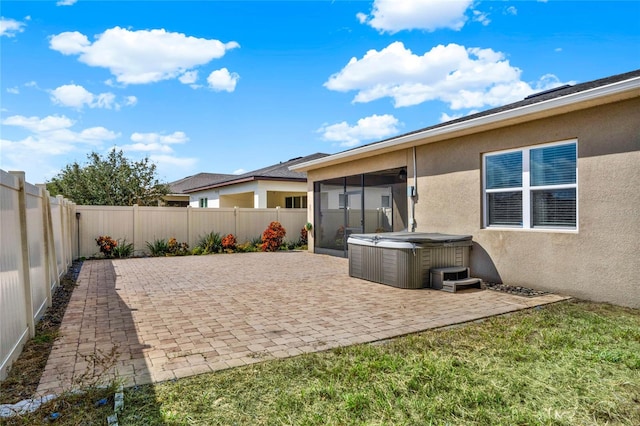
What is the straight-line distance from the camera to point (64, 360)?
3.55 meters

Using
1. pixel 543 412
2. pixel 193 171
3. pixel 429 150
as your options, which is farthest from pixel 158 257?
pixel 193 171

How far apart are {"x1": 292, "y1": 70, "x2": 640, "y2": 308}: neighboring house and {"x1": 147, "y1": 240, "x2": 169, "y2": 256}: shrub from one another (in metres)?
8.18

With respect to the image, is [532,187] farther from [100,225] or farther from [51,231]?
[100,225]

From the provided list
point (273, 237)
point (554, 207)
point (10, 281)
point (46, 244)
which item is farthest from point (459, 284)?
point (273, 237)

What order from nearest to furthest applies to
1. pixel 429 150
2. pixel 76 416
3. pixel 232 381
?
pixel 76 416 → pixel 232 381 → pixel 429 150

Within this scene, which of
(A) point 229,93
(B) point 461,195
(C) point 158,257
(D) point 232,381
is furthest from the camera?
(A) point 229,93

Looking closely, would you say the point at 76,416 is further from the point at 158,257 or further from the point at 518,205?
the point at 158,257

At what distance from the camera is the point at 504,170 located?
6945mm

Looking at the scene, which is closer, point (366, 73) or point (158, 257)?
point (158, 257)

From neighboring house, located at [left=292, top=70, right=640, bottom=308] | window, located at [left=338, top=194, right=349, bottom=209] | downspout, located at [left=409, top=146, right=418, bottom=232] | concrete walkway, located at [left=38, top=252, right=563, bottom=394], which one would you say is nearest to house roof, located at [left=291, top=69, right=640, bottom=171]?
neighboring house, located at [left=292, top=70, right=640, bottom=308]

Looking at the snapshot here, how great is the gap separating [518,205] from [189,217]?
10.9m

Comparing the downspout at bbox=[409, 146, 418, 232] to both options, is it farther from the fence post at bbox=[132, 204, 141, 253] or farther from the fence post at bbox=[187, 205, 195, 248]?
the fence post at bbox=[132, 204, 141, 253]

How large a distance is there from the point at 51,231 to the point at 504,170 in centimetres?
797

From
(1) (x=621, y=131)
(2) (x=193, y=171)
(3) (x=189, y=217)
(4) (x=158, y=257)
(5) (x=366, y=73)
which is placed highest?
(5) (x=366, y=73)
